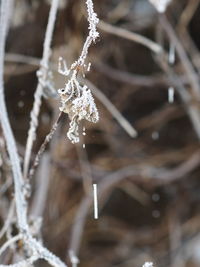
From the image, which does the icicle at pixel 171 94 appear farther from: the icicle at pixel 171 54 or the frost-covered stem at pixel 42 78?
the frost-covered stem at pixel 42 78

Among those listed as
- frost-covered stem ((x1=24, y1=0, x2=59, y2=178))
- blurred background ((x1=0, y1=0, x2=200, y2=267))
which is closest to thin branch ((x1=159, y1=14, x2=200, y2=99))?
blurred background ((x1=0, y1=0, x2=200, y2=267))

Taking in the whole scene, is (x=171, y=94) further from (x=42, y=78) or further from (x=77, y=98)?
(x=77, y=98)

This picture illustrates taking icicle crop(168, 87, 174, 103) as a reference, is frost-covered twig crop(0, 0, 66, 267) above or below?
below

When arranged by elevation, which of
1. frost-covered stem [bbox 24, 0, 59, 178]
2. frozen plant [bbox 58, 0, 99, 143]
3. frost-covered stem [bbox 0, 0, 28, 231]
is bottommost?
frozen plant [bbox 58, 0, 99, 143]

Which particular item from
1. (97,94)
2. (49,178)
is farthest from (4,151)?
(49,178)

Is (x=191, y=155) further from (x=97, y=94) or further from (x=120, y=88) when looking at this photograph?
(x=97, y=94)

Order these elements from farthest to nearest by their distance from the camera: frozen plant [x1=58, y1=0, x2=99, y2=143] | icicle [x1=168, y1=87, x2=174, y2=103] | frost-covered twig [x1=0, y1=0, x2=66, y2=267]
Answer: icicle [x1=168, y1=87, x2=174, y2=103]
frost-covered twig [x1=0, y1=0, x2=66, y2=267]
frozen plant [x1=58, y1=0, x2=99, y2=143]

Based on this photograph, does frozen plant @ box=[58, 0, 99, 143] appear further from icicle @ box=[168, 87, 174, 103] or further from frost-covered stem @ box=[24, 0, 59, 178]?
icicle @ box=[168, 87, 174, 103]

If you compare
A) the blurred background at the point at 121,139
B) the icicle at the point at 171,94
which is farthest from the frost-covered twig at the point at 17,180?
the icicle at the point at 171,94

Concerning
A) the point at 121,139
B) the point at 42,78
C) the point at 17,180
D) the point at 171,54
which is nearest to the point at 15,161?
the point at 17,180
